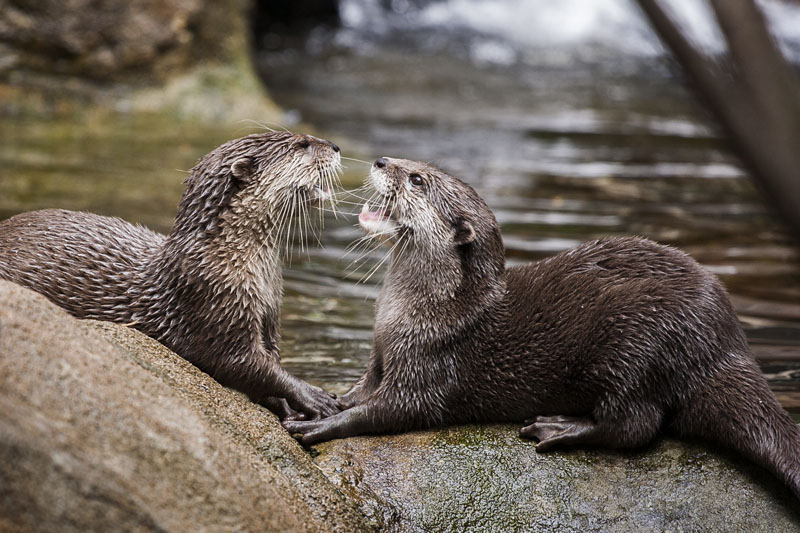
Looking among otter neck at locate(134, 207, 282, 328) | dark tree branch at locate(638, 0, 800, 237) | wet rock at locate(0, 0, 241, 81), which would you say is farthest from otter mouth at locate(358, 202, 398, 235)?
wet rock at locate(0, 0, 241, 81)

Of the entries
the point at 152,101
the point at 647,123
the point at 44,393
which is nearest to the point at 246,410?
the point at 44,393

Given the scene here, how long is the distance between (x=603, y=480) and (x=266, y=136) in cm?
162

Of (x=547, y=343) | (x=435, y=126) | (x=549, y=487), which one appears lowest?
(x=549, y=487)

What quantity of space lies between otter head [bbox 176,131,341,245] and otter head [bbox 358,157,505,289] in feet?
0.71

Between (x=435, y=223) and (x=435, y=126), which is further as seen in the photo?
(x=435, y=126)

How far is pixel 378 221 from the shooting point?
3234mm

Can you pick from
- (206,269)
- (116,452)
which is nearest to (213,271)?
(206,269)

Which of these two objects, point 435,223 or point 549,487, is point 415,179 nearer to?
point 435,223

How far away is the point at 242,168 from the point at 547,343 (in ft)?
3.85

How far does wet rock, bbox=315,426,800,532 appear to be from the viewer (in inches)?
109

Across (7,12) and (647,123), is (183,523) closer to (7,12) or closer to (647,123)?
(7,12)

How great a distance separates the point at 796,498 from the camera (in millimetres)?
2846

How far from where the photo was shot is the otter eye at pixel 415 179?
3.30 meters

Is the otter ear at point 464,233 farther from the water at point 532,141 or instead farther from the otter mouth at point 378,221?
the water at point 532,141
